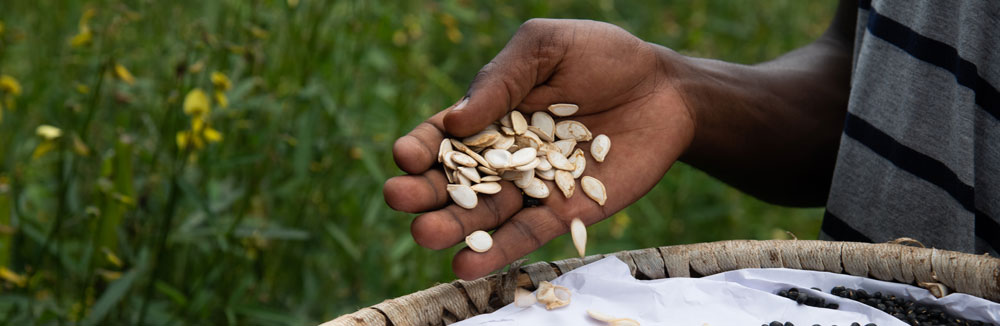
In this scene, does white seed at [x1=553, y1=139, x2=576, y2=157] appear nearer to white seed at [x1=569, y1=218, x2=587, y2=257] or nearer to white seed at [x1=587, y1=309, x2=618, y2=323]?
white seed at [x1=569, y1=218, x2=587, y2=257]

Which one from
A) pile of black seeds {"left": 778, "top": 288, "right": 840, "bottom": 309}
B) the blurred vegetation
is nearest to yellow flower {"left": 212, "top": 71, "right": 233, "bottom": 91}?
the blurred vegetation

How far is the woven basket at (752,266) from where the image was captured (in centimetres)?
75

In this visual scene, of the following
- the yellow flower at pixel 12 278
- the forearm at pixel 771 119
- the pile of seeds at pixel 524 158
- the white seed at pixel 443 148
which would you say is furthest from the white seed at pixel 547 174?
the yellow flower at pixel 12 278

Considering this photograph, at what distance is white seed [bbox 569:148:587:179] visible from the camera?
0.84m

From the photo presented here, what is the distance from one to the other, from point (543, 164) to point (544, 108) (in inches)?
2.9

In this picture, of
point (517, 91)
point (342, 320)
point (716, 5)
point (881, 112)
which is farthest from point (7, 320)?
point (716, 5)

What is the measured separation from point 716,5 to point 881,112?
1584mm

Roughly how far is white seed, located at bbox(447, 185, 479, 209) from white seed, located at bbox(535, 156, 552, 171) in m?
0.09

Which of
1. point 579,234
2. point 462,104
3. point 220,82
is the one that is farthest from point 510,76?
point 220,82

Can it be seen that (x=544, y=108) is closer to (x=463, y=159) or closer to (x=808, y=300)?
(x=463, y=159)

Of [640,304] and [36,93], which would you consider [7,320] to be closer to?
[36,93]

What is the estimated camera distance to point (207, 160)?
3.37ft

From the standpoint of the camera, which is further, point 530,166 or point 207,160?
point 207,160

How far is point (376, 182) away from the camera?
4.07 feet
